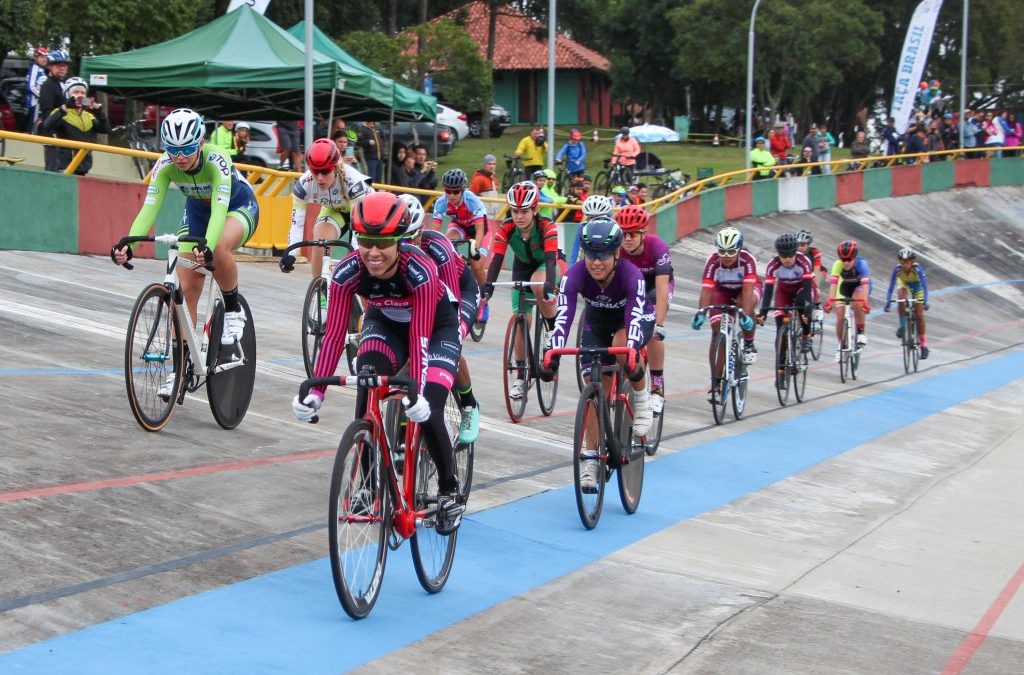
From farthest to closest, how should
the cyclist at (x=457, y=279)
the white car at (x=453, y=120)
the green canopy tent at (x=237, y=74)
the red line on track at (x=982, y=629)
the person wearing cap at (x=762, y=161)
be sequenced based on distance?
the white car at (x=453, y=120) < the person wearing cap at (x=762, y=161) < the green canopy tent at (x=237, y=74) < the cyclist at (x=457, y=279) < the red line on track at (x=982, y=629)

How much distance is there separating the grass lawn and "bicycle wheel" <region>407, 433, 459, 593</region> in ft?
105

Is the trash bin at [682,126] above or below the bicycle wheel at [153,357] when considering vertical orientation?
above

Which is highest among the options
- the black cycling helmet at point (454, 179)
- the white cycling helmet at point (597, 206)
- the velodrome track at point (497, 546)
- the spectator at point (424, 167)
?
the spectator at point (424, 167)

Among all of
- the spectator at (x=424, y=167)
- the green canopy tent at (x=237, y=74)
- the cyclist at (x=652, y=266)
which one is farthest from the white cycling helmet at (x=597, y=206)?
the spectator at (x=424, y=167)

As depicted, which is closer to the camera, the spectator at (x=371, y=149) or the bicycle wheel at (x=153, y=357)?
the bicycle wheel at (x=153, y=357)

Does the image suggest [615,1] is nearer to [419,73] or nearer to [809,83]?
[809,83]

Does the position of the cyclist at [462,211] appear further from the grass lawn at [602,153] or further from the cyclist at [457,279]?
the grass lawn at [602,153]

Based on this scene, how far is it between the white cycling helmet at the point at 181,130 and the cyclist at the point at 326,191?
6.14 feet

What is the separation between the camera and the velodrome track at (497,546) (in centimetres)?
545

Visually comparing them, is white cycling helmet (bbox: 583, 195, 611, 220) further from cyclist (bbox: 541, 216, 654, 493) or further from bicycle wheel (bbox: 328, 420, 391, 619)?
bicycle wheel (bbox: 328, 420, 391, 619)

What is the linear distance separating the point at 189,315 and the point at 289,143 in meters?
15.7

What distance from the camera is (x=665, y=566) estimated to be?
7.23 m

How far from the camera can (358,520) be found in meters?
5.37

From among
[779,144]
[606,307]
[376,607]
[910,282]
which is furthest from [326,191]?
[779,144]
